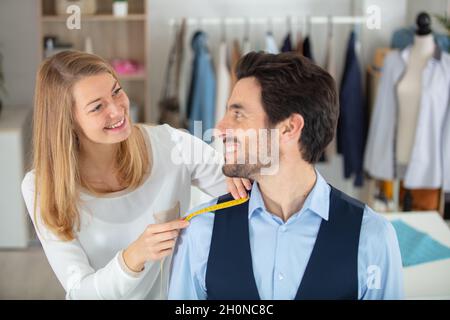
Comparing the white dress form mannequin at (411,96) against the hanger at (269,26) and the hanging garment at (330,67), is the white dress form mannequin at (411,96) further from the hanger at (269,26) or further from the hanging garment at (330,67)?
the hanger at (269,26)

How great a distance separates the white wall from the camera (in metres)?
1.00

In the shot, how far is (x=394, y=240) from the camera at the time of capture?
0.93 m

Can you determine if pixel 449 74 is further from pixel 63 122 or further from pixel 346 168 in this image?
pixel 63 122

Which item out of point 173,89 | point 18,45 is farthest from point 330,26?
point 18,45

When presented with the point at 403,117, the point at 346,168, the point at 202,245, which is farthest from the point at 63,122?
the point at 403,117

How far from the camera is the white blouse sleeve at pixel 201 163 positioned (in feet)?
3.22

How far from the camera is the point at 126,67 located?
3.42 ft

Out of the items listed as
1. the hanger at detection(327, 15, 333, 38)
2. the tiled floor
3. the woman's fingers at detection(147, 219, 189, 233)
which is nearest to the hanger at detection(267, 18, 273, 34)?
the hanger at detection(327, 15, 333, 38)

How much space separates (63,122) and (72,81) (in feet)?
0.18

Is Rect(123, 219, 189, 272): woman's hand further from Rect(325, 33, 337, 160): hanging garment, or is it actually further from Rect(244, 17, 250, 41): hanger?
Rect(244, 17, 250, 41): hanger

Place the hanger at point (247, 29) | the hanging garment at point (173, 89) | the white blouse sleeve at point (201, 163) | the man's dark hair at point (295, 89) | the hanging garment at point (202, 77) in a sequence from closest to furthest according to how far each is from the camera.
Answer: the man's dark hair at point (295, 89) → the white blouse sleeve at point (201, 163) → the hanging garment at point (173, 89) → the hanger at point (247, 29) → the hanging garment at point (202, 77)

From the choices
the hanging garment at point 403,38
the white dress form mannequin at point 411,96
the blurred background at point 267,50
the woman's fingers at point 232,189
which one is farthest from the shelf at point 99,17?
the white dress form mannequin at point 411,96

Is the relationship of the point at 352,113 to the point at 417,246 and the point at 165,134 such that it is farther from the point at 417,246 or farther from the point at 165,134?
the point at 165,134

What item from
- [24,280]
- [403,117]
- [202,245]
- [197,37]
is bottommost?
[24,280]
